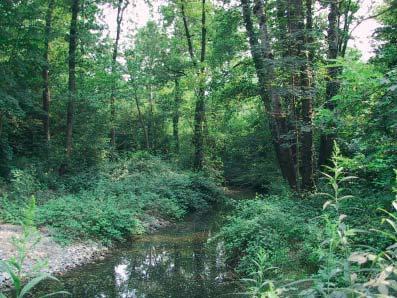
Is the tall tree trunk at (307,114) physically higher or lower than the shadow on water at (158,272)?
higher

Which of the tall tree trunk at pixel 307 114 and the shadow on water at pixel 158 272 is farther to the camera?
the tall tree trunk at pixel 307 114

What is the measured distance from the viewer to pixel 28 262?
859cm

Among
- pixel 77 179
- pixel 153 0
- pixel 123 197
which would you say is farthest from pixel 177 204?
pixel 153 0

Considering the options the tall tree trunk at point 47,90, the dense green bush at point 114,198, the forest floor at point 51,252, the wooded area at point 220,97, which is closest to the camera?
the wooded area at point 220,97

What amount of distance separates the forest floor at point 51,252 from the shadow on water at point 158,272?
0.34m

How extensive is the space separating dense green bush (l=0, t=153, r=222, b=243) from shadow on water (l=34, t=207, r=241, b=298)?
103cm

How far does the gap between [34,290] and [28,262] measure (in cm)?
143

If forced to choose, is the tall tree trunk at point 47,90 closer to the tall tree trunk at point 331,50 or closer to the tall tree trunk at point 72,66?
the tall tree trunk at point 72,66

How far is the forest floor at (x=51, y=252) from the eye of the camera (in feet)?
27.8

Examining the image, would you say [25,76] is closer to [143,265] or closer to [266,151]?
[143,265]

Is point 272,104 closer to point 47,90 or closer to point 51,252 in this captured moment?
point 51,252

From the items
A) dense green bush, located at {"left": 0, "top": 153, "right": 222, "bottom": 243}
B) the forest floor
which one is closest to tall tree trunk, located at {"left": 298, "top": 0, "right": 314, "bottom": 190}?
dense green bush, located at {"left": 0, "top": 153, "right": 222, "bottom": 243}

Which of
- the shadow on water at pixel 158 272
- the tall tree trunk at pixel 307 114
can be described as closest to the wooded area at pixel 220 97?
the tall tree trunk at pixel 307 114

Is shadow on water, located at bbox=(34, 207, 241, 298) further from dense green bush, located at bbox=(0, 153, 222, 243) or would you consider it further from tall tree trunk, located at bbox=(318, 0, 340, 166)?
tall tree trunk, located at bbox=(318, 0, 340, 166)
